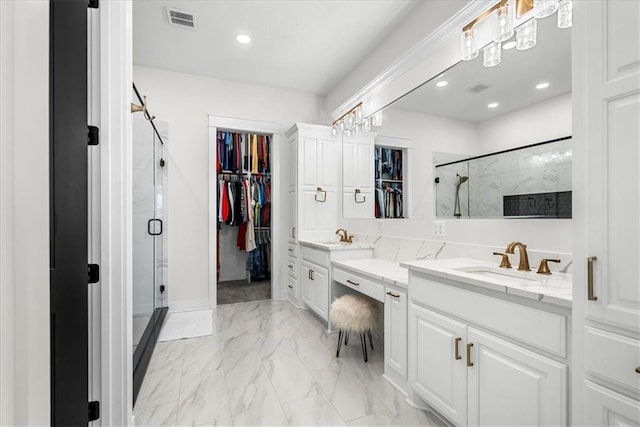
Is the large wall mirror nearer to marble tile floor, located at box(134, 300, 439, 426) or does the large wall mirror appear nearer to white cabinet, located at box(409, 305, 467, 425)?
white cabinet, located at box(409, 305, 467, 425)

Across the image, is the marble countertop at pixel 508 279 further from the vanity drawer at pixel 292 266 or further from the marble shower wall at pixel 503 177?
the vanity drawer at pixel 292 266

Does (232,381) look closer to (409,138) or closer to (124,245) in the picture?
(124,245)

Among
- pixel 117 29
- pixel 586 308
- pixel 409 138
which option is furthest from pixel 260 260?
pixel 586 308

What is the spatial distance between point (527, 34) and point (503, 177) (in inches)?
31.8

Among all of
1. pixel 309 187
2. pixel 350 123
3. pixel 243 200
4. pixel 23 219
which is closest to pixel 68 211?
pixel 23 219

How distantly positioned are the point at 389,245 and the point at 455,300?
1.45 m

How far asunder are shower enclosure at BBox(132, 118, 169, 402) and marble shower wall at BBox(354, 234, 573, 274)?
2161 mm

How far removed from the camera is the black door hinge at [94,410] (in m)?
1.34

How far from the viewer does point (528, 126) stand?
1769 mm

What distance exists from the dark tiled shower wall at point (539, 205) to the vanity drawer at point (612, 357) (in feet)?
2.65

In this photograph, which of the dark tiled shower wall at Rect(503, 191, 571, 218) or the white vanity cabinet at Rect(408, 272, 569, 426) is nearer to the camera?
the white vanity cabinet at Rect(408, 272, 569, 426)

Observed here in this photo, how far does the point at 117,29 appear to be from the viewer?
137 cm

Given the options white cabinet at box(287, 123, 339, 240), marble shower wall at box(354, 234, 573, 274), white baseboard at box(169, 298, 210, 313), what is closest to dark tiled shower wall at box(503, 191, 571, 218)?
marble shower wall at box(354, 234, 573, 274)

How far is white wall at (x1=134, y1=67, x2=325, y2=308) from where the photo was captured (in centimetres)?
368
